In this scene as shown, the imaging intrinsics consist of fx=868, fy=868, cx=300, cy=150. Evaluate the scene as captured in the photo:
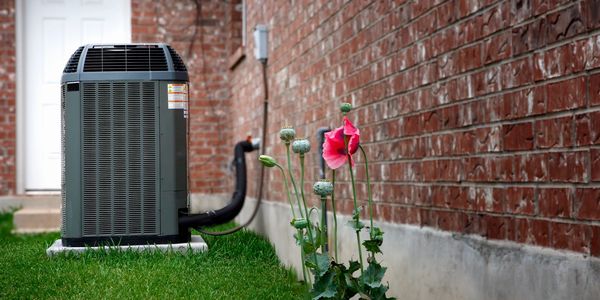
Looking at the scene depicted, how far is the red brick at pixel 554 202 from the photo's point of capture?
1.97 meters

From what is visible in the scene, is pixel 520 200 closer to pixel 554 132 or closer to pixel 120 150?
pixel 554 132

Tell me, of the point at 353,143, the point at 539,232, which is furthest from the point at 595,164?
the point at 353,143

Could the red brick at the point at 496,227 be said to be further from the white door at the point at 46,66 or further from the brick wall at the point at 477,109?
the white door at the point at 46,66

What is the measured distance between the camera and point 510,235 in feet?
7.36

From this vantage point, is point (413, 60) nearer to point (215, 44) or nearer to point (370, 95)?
point (370, 95)

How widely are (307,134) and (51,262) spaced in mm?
1447

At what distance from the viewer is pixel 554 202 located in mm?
2023

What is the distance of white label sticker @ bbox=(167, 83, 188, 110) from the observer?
4.44m

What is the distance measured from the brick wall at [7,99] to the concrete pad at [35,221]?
89cm

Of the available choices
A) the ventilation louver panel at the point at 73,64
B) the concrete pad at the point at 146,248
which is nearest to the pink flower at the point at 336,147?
the concrete pad at the point at 146,248

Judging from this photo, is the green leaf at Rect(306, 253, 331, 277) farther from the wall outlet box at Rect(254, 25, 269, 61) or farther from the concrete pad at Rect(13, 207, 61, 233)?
the concrete pad at Rect(13, 207, 61, 233)

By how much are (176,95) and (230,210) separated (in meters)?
0.88

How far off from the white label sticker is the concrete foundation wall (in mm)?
1223

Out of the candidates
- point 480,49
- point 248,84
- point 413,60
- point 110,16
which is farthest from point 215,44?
point 480,49
